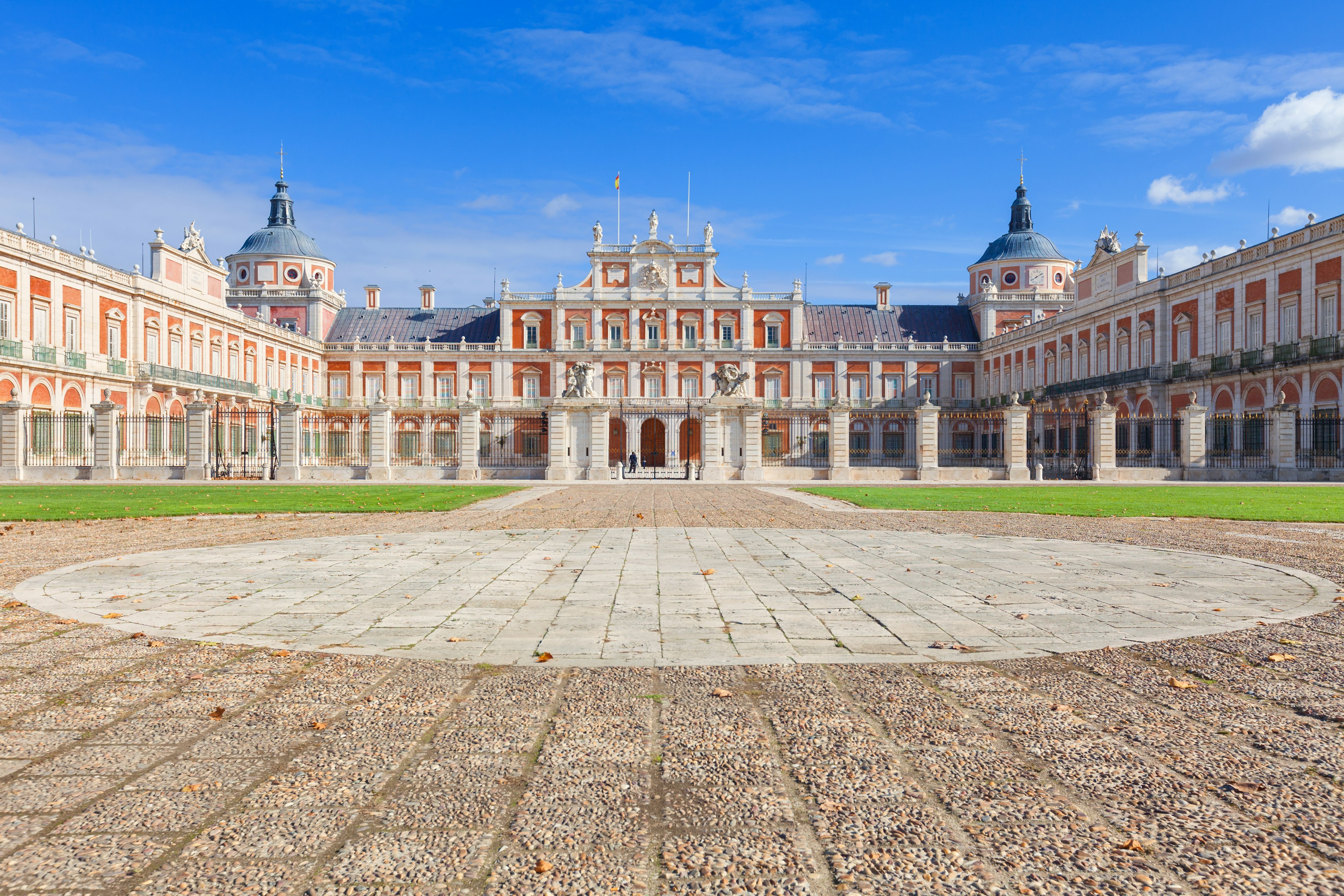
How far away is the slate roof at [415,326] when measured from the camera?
59000mm

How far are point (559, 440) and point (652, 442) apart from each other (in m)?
24.4

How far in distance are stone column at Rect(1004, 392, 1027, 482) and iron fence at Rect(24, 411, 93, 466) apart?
3013cm

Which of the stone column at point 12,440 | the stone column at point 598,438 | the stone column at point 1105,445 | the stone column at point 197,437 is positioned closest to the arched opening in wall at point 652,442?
the stone column at point 598,438

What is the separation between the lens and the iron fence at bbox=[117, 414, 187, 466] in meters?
30.8

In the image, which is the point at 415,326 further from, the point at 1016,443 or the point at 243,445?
the point at 1016,443

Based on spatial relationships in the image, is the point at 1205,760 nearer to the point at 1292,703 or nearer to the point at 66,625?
the point at 1292,703

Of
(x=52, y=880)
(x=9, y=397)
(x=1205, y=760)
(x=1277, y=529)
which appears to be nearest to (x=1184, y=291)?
(x=1277, y=529)

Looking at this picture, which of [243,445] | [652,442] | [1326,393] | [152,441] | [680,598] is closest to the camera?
[680,598]

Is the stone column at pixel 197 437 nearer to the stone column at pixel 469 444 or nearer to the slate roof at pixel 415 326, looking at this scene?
the stone column at pixel 469 444

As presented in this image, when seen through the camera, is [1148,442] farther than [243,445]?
Yes

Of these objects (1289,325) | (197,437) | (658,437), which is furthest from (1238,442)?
(197,437)

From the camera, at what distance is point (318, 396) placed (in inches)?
2216

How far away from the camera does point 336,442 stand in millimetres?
50250

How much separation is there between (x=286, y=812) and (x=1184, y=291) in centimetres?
4249
